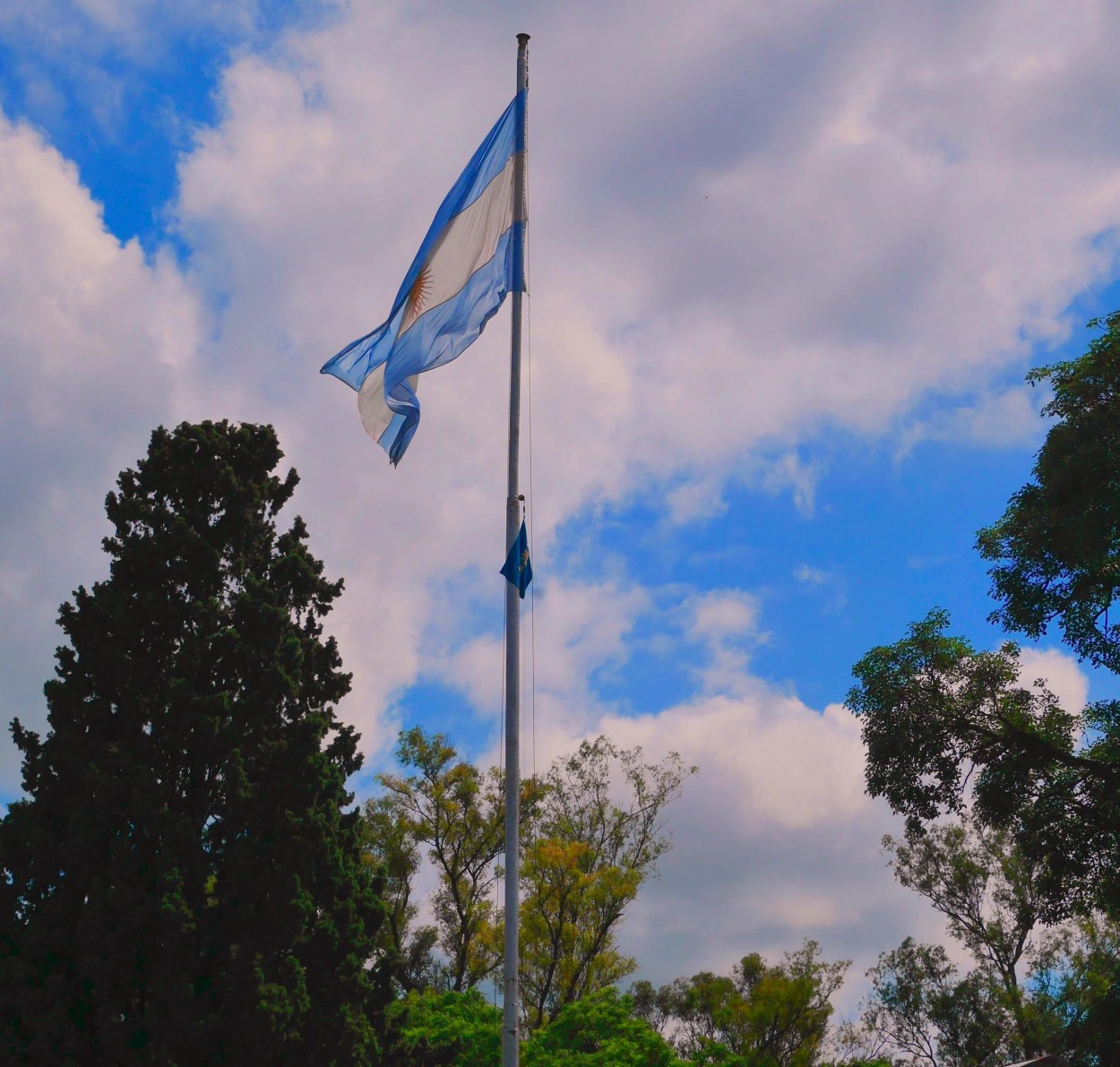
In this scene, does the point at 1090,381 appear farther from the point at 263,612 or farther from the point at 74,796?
the point at 74,796

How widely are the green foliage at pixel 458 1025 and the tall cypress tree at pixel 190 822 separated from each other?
19.6ft

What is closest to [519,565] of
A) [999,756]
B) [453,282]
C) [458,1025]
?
[453,282]

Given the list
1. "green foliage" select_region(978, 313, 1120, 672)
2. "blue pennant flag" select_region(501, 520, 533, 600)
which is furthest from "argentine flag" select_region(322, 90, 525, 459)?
"green foliage" select_region(978, 313, 1120, 672)

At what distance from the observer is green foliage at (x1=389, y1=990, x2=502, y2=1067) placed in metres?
25.3

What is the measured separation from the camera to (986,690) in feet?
65.9

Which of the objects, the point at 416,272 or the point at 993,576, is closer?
the point at 416,272

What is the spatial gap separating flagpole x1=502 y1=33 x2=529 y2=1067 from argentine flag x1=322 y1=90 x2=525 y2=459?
138 millimetres

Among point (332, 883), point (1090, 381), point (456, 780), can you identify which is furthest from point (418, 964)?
point (1090, 381)

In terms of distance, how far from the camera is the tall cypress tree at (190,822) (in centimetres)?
1574

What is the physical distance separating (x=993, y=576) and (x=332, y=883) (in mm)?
12237

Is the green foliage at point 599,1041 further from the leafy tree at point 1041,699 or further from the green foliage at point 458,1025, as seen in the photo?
the leafy tree at point 1041,699

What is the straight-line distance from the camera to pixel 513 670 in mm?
12383

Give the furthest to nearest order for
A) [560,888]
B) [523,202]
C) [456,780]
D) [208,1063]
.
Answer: [456,780] < [560,888] < [208,1063] < [523,202]

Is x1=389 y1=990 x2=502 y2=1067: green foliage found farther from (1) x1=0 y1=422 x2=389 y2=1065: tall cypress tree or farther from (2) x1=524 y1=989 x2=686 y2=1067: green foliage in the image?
(1) x1=0 y1=422 x2=389 y2=1065: tall cypress tree
